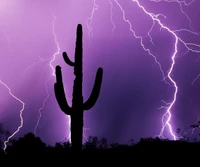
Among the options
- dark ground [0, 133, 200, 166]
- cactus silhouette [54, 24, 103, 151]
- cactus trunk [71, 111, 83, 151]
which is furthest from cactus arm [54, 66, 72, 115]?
dark ground [0, 133, 200, 166]

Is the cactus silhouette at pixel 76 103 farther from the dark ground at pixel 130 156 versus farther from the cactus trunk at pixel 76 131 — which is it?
the dark ground at pixel 130 156

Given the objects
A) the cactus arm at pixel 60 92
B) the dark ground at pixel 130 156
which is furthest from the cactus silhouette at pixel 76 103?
the dark ground at pixel 130 156

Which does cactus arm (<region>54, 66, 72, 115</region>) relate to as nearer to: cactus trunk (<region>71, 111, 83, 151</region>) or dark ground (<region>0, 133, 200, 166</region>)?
cactus trunk (<region>71, 111, 83, 151</region>)

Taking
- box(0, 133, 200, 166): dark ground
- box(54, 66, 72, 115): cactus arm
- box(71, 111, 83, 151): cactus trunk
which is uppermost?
box(54, 66, 72, 115): cactus arm

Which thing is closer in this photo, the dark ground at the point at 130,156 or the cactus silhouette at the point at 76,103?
the dark ground at the point at 130,156

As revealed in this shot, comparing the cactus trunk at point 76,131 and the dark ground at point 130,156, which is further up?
the cactus trunk at point 76,131

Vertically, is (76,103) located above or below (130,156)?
above

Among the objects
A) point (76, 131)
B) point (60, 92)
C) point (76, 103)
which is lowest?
point (76, 131)

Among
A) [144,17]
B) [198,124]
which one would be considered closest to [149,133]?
[198,124]

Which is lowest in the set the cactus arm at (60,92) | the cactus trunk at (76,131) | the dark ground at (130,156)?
the dark ground at (130,156)

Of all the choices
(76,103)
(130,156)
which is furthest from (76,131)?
(130,156)

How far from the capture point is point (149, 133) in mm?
21938

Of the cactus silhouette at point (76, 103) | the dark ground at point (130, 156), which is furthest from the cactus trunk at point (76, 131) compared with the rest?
the dark ground at point (130, 156)

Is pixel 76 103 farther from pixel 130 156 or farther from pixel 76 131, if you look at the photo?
pixel 130 156
